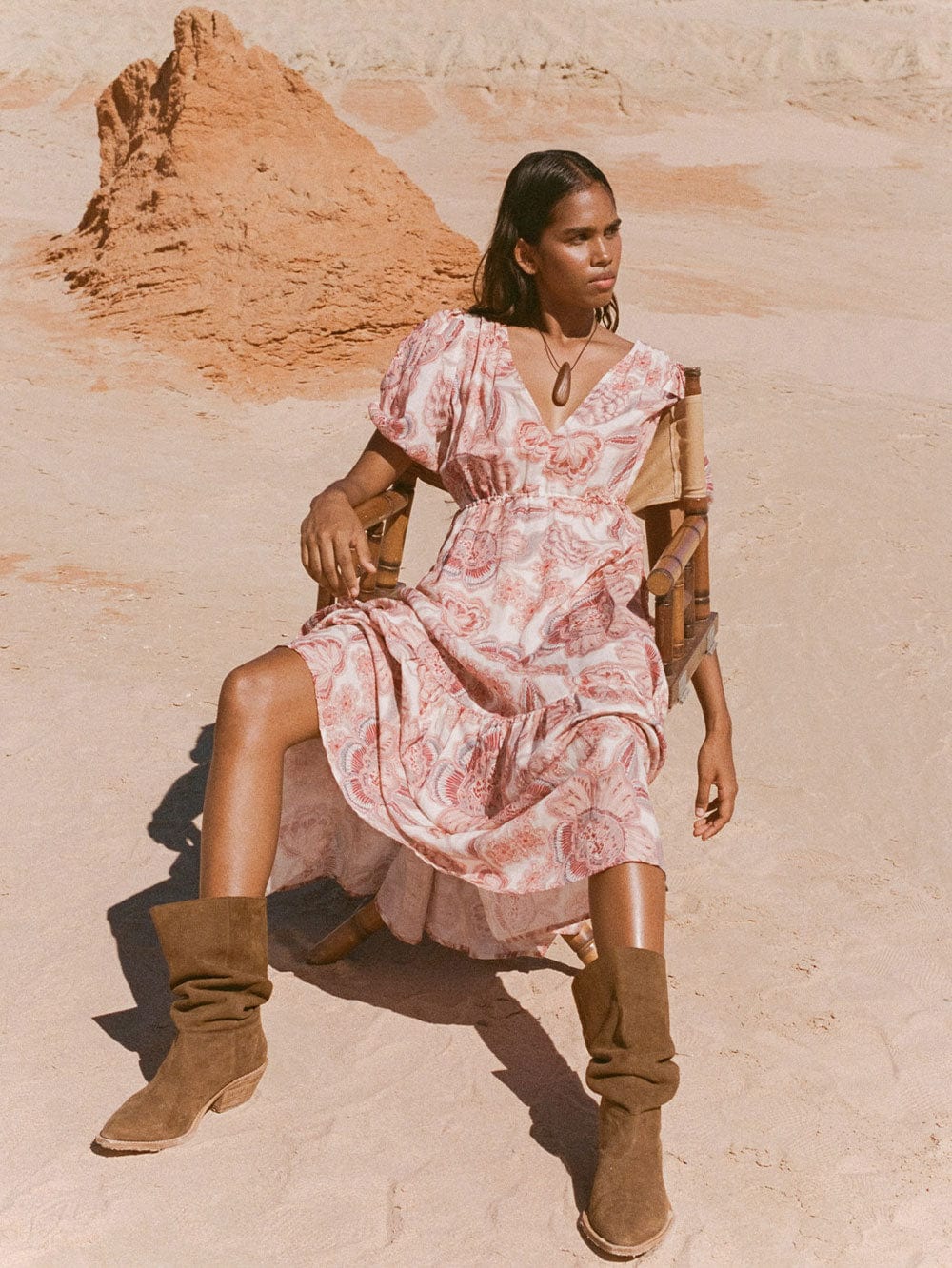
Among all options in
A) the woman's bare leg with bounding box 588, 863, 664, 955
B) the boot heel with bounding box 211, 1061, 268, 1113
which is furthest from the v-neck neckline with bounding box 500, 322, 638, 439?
the boot heel with bounding box 211, 1061, 268, 1113

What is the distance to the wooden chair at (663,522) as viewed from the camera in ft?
11.3

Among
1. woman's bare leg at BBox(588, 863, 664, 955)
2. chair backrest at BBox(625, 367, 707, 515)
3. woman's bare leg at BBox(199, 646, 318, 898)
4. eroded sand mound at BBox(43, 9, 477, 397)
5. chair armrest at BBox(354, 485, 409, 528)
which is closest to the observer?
woman's bare leg at BBox(588, 863, 664, 955)

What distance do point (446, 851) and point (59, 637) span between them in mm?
2941

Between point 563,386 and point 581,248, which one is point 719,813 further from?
point 581,248

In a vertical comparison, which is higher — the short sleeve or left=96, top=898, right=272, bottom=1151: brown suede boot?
the short sleeve

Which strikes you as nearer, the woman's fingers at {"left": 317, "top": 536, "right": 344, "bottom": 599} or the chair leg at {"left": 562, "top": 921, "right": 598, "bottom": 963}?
the woman's fingers at {"left": 317, "top": 536, "right": 344, "bottom": 599}

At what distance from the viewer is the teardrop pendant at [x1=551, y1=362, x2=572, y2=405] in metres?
3.41

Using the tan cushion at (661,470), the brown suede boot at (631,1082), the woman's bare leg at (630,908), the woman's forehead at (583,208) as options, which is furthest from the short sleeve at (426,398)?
the brown suede boot at (631,1082)

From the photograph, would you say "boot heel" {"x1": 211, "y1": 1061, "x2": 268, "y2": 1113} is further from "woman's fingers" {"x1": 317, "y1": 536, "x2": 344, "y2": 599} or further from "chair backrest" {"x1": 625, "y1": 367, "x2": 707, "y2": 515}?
"chair backrest" {"x1": 625, "y1": 367, "x2": 707, "y2": 515}

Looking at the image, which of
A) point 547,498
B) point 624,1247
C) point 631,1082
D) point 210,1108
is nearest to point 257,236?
point 547,498

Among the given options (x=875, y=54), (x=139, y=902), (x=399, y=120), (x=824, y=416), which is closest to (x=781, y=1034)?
(x=139, y=902)

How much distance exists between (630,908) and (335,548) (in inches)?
39.8

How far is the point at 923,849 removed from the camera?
452 cm

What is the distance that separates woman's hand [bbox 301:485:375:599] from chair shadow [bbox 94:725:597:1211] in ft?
3.08
